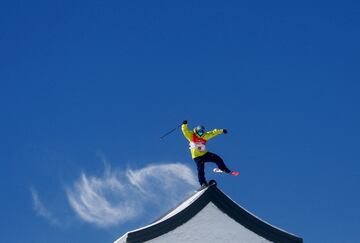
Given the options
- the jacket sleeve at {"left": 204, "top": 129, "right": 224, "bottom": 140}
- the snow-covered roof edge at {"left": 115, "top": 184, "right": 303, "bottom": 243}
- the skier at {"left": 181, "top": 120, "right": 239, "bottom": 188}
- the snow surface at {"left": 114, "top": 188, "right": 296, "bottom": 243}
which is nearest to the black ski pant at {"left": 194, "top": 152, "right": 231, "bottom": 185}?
the skier at {"left": 181, "top": 120, "right": 239, "bottom": 188}

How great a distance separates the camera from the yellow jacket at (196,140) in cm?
1603

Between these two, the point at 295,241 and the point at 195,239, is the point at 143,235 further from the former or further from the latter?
the point at 295,241

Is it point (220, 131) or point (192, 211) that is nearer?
point (192, 211)

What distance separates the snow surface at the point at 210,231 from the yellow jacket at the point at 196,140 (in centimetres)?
216

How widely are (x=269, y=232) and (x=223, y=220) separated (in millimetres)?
1164

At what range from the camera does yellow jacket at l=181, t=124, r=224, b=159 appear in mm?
16031

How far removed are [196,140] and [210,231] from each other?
301 centimetres

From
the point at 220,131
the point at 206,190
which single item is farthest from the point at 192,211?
the point at 220,131

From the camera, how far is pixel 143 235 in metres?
13.3

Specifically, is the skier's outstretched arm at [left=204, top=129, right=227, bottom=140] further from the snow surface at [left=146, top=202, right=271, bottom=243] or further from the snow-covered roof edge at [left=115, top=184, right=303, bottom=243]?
the snow surface at [left=146, top=202, right=271, bottom=243]

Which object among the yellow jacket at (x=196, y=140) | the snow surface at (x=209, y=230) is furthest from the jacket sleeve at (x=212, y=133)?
the snow surface at (x=209, y=230)

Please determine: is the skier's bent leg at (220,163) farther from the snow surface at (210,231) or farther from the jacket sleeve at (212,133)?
the snow surface at (210,231)

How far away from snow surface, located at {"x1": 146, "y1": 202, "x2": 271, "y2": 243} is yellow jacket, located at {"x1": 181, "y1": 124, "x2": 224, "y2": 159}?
216 centimetres

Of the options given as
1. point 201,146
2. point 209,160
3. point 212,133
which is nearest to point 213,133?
point 212,133
